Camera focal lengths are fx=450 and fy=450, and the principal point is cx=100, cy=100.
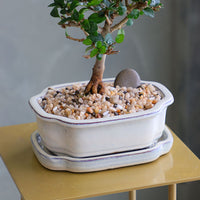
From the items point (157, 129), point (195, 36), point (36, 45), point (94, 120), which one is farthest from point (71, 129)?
point (195, 36)

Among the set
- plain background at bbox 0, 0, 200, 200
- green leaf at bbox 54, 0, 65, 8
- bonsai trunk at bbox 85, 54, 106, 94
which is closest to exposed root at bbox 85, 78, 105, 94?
bonsai trunk at bbox 85, 54, 106, 94

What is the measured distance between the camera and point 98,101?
1.14 metres

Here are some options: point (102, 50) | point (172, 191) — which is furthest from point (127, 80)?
point (172, 191)

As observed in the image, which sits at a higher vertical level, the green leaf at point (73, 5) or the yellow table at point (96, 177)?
the green leaf at point (73, 5)

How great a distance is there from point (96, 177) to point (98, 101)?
198mm

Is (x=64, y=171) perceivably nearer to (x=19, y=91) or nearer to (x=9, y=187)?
(x=19, y=91)

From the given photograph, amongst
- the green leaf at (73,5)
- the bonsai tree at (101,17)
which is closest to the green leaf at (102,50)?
the bonsai tree at (101,17)

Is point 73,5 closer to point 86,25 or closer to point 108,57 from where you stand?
point 86,25

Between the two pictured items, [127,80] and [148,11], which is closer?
[148,11]

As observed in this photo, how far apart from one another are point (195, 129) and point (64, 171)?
0.97 m

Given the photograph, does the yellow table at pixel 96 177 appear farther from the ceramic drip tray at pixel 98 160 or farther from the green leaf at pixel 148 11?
the green leaf at pixel 148 11

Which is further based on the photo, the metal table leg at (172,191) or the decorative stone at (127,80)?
the decorative stone at (127,80)

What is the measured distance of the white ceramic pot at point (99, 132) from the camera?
3.42 feet

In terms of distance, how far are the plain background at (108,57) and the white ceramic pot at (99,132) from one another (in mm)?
688
